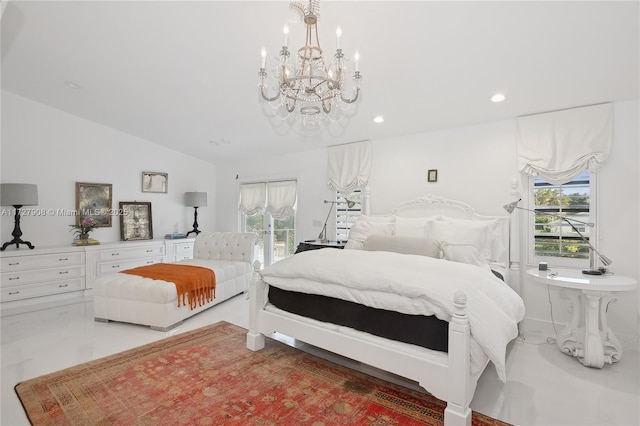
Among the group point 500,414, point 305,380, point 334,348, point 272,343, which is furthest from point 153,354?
point 500,414

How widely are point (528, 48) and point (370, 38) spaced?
1215 mm

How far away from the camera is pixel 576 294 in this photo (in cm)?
→ 278

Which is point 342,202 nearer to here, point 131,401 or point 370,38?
point 370,38

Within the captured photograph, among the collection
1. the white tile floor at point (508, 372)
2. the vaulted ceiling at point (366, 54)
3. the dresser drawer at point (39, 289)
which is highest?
the vaulted ceiling at point (366, 54)

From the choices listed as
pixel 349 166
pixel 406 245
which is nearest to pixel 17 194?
pixel 349 166

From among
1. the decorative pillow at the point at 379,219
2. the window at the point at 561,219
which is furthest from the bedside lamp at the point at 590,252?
the decorative pillow at the point at 379,219

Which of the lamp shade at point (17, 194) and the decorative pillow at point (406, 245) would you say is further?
the lamp shade at point (17, 194)

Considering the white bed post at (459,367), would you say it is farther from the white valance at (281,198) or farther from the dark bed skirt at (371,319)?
the white valance at (281,198)

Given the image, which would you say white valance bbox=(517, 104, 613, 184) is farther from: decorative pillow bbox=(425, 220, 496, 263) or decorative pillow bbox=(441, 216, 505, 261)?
decorative pillow bbox=(425, 220, 496, 263)

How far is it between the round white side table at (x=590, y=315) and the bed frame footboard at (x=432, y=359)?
1.39 metres

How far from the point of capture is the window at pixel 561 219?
3.12 meters

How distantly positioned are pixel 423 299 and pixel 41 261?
4771mm

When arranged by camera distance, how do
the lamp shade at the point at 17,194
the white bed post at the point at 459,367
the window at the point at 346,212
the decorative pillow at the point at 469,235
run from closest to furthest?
the white bed post at the point at 459,367 < the decorative pillow at the point at 469,235 < the lamp shade at the point at 17,194 < the window at the point at 346,212

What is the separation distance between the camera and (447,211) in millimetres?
3840
